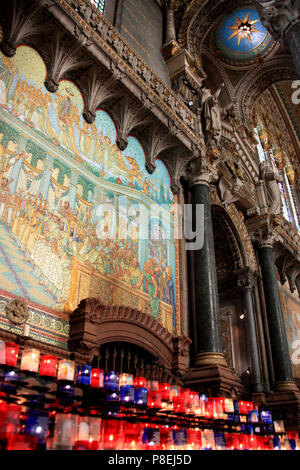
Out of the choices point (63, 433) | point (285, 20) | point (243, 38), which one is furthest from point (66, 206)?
point (243, 38)

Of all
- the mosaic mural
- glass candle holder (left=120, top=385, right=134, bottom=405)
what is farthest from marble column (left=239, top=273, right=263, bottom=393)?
glass candle holder (left=120, top=385, right=134, bottom=405)

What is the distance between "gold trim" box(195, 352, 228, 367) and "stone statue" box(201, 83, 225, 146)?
17.5ft

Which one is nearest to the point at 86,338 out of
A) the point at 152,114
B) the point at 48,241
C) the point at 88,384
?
the point at 88,384

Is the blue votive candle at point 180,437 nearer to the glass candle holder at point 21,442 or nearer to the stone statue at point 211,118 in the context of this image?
the glass candle holder at point 21,442

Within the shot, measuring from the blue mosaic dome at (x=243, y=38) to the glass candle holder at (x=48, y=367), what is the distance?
13.0 m

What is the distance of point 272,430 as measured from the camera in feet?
22.4

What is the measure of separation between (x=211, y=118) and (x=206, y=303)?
506 cm

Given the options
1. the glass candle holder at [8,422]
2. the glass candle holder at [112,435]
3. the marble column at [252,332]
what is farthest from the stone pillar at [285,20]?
the marble column at [252,332]

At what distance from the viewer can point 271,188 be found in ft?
45.3

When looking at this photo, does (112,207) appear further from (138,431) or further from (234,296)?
(234,296)

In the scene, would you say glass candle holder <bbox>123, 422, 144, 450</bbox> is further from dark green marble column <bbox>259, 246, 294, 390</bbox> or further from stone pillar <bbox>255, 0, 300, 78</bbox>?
dark green marble column <bbox>259, 246, 294, 390</bbox>

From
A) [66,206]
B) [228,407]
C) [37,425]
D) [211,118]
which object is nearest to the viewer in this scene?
[37,425]

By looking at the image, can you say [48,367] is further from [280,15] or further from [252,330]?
[252,330]
